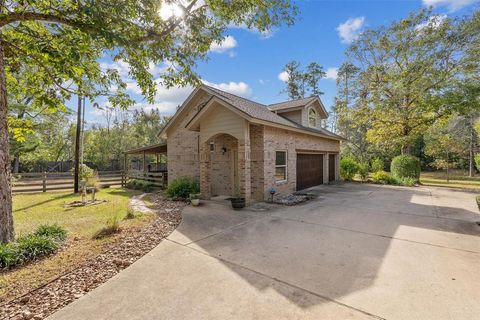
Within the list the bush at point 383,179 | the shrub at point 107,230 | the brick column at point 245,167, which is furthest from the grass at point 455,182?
the shrub at point 107,230

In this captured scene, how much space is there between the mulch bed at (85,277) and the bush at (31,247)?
117 centimetres

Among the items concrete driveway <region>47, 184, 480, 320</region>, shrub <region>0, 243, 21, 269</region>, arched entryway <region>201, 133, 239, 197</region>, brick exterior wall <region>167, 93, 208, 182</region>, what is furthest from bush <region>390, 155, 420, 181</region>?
shrub <region>0, 243, 21, 269</region>

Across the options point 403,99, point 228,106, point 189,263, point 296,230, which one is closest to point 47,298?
point 189,263

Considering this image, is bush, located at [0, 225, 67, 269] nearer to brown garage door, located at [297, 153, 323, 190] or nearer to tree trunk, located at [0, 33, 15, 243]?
tree trunk, located at [0, 33, 15, 243]

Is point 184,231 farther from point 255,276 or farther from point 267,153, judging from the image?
point 267,153

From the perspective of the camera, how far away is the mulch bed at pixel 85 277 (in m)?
3.02

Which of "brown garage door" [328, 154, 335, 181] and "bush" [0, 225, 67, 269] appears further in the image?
"brown garage door" [328, 154, 335, 181]

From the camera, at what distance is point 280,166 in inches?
432

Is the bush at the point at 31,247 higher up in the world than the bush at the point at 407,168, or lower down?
lower down

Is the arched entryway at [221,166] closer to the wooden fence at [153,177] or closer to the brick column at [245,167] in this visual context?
the brick column at [245,167]

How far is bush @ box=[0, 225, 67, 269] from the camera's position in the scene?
13.6 ft

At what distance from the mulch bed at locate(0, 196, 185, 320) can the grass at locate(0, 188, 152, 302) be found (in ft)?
0.72

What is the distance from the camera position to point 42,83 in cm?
677

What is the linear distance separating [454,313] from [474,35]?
66.1 feet
